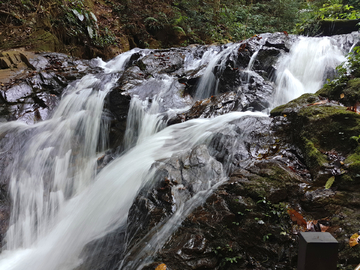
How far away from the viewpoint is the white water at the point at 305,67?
656cm

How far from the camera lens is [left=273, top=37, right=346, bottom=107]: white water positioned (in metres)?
6.56

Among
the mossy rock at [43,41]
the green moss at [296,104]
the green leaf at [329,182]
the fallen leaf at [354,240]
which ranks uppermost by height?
the mossy rock at [43,41]

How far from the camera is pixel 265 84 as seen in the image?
21.3ft

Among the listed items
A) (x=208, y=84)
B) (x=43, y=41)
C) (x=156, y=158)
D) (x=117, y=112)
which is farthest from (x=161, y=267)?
(x=43, y=41)

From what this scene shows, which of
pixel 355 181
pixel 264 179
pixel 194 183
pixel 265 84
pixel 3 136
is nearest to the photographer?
pixel 355 181

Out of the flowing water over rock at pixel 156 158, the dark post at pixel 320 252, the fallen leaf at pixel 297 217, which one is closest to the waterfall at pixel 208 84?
the flowing water over rock at pixel 156 158

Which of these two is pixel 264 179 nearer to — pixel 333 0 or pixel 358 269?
pixel 358 269

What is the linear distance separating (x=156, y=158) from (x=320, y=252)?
295cm

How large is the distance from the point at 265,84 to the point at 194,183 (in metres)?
4.58

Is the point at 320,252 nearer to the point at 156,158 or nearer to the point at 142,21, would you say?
the point at 156,158

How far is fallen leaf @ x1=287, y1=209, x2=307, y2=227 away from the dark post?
96cm

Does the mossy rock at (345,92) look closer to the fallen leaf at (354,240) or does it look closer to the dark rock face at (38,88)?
the fallen leaf at (354,240)

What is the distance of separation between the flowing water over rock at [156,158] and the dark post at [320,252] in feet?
2.60

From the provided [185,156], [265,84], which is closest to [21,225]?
[185,156]
